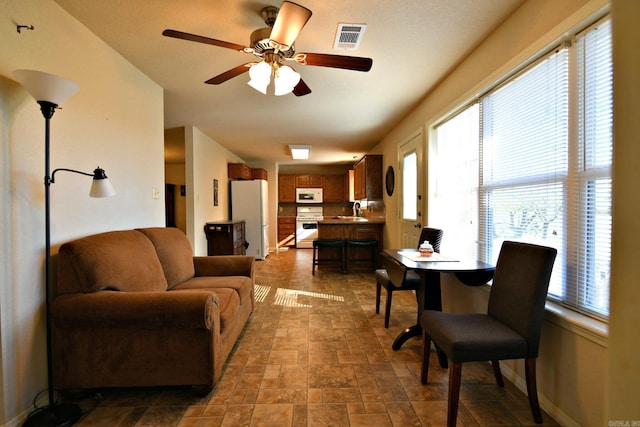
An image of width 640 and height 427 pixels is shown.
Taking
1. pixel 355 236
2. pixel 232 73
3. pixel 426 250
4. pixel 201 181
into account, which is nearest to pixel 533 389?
pixel 426 250

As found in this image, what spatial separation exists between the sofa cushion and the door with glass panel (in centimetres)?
217

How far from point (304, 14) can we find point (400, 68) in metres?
1.46

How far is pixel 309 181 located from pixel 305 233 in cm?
155

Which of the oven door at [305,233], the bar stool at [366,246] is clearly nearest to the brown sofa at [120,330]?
the bar stool at [366,246]

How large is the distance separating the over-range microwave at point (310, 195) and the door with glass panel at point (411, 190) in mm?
4116

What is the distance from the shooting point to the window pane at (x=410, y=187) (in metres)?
3.73

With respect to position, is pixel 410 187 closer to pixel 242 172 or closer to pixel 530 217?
pixel 530 217

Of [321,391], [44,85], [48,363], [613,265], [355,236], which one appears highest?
[44,85]

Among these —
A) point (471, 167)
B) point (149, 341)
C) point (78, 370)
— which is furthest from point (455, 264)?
point (78, 370)

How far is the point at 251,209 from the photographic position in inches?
235

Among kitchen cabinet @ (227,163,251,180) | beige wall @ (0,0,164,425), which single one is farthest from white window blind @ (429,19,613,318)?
kitchen cabinet @ (227,163,251,180)

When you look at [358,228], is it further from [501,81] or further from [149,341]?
[149,341]

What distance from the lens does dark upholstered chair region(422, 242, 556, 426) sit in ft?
4.51

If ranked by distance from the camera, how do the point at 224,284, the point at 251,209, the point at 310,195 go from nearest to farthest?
the point at 224,284 < the point at 251,209 < the point at 310,195
